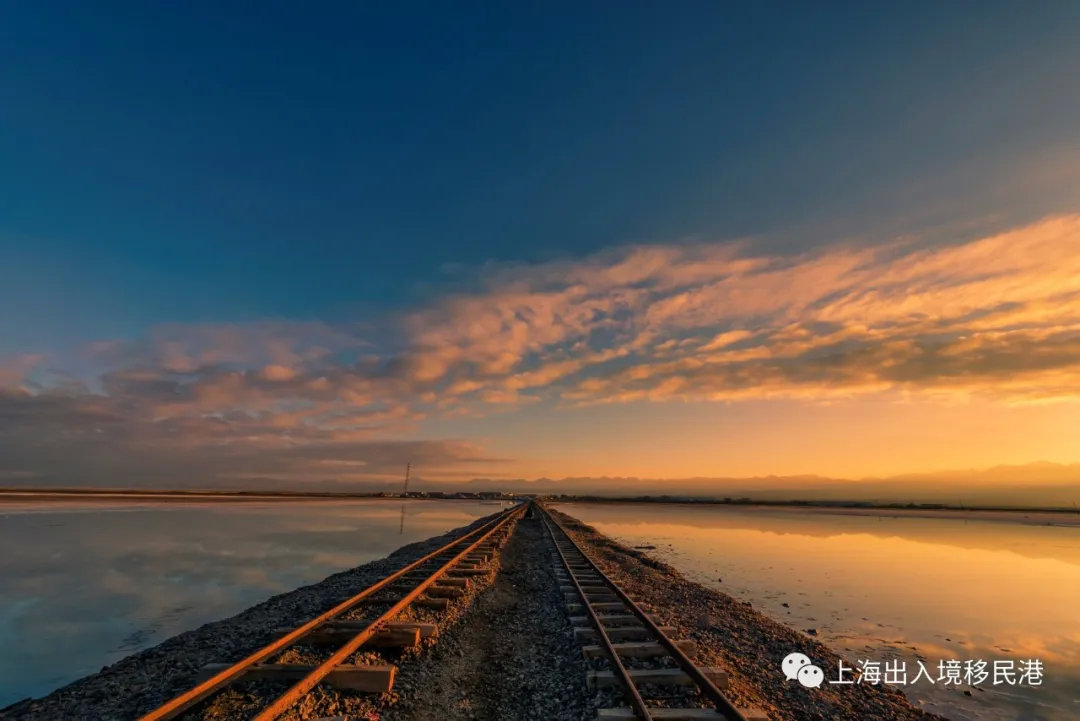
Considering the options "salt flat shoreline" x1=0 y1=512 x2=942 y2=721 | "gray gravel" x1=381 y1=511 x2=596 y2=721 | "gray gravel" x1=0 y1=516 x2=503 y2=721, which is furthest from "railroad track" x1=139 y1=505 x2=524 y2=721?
"gray gravel" x1=0 y1=516 x2=503 y2=721

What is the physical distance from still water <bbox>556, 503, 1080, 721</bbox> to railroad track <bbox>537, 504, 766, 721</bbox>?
4076 millimetres

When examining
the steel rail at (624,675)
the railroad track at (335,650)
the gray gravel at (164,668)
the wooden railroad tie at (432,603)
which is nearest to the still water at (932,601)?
the steel rail at (624,675)

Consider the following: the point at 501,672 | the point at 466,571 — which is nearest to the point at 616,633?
the point at 501,672

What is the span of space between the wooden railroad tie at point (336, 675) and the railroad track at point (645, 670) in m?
3.19

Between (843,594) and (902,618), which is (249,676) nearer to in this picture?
(902,618)

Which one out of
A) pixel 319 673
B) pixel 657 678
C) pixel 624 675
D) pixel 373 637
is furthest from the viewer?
pixel 373 637

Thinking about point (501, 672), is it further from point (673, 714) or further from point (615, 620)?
point (615, 620)

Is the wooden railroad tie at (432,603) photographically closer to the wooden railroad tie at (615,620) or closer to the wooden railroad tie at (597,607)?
the wooden railroad tie at (597,607)

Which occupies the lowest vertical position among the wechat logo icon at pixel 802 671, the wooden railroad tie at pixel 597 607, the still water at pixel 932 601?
the still water at pixel 932 601

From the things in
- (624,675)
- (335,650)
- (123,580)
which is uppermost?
(624,675)

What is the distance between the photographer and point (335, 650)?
9445 millimetres

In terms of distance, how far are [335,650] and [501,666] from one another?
9.99 feet

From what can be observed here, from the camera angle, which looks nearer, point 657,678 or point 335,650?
point 657,678

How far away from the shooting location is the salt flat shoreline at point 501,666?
7766 millimetres
